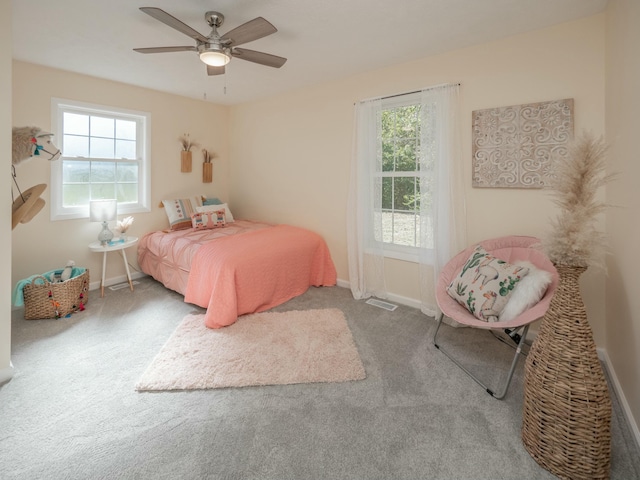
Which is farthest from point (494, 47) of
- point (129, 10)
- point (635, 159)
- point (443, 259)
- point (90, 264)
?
point (90, 264)

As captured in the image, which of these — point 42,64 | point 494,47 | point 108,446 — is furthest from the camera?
point 42,64

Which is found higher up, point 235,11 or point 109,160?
point 235,11

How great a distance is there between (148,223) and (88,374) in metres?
2.48

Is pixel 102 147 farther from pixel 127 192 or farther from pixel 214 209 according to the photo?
pixel 214 209

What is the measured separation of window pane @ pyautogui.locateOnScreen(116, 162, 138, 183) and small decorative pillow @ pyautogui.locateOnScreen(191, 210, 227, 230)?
34.5 inches

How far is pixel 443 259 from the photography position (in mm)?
2973

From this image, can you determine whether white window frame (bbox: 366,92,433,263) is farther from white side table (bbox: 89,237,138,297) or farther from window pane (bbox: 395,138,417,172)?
white side table (bbox: 89,237,138,297)

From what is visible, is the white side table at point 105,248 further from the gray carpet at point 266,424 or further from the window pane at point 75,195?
the gray carpet at point 266,424

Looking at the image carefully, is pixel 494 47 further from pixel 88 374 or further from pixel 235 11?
pixel 88 374

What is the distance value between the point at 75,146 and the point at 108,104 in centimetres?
60

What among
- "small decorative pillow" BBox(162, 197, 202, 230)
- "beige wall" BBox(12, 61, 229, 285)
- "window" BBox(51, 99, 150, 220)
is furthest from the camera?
"small decorative pillow" BBox(162, 197, 202, 230)

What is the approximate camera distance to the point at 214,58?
2217 mm

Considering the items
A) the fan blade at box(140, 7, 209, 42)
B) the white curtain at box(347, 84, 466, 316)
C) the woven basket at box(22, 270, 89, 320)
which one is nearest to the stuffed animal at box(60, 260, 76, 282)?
the woven basket at box(22, 270, 89, 320)

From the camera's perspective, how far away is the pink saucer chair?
1848 millimetres
